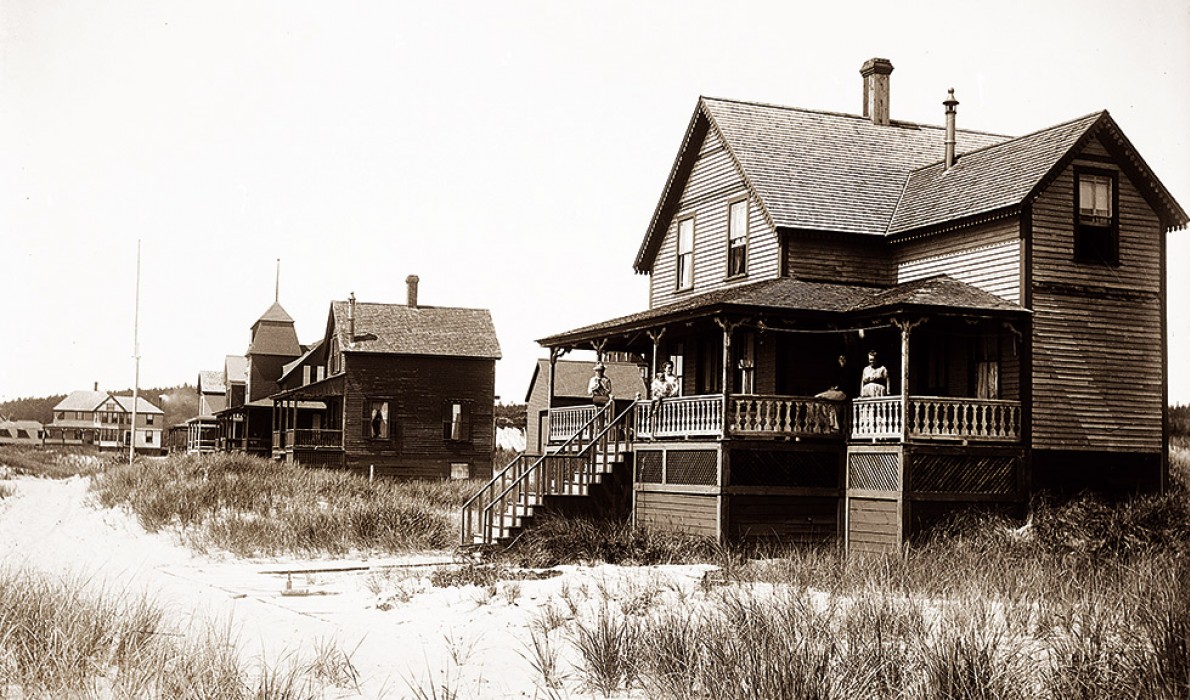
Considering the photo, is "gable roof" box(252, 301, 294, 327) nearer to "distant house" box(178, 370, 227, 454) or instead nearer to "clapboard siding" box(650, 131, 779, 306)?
"distant house" box(178, 370, 227, 454)

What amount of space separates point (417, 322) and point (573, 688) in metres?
43.2

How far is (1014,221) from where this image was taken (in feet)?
77.5

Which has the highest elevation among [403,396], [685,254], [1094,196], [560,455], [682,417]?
[1094,196]

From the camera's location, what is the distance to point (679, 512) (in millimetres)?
23375

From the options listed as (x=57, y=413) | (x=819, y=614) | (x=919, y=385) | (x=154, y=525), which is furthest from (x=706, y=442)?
(x=57, y=413)

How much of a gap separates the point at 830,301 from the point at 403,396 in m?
30.9

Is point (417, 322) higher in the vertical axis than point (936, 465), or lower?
higher

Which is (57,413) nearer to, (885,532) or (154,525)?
(154,525)

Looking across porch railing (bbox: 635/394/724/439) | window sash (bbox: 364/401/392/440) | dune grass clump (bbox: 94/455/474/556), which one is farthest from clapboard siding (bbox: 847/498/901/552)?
window sash (bbox: 364/401/392/440)

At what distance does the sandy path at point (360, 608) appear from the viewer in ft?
41.1

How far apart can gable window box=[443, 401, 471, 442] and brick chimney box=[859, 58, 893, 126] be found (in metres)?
27.0

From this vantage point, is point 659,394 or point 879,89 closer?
point 659,394

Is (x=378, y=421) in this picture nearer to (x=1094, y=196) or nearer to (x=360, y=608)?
(x=1094, y=196)

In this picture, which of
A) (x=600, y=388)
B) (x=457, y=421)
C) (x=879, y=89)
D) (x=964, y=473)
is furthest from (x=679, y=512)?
(x=457, y=421)
